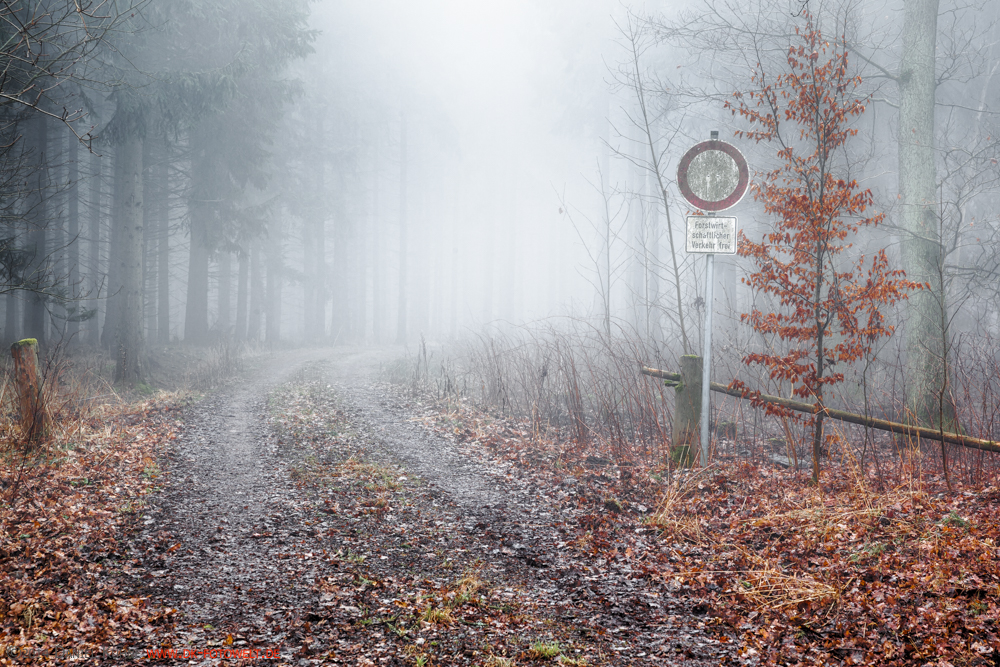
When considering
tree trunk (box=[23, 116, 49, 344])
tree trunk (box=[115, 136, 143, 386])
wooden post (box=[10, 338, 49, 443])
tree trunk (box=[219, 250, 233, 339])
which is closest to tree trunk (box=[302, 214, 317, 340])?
tree trunk (box=[219, 250, 233, 339])

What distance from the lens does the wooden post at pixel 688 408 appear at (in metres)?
5.88

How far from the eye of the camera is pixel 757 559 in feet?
12.9

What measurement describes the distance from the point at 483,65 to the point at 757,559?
34559 millimetres

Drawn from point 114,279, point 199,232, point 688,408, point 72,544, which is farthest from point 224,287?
point 688,408

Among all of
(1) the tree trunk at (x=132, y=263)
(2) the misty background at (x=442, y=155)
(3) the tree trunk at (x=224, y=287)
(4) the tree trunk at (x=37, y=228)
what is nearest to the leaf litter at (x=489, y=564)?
(2) the misty background at (x=442, y=155)

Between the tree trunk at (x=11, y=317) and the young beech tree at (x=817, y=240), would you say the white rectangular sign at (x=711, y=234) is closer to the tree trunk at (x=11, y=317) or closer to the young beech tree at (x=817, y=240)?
the young beech tree at (x=817, y=240)

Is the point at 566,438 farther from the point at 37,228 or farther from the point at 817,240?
the point at 37,228

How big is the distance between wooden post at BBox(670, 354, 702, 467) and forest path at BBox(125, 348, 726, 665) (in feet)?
4.22

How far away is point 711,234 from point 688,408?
1.90 metres

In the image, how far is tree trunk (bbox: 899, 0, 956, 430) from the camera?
7.11m

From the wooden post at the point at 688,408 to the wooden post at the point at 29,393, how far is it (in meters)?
7.48

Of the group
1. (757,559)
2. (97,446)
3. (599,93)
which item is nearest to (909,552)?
(757,559)

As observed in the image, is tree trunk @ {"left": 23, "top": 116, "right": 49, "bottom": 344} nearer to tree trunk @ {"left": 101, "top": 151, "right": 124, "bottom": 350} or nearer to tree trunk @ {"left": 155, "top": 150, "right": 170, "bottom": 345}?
tree trunk @ {"left": 101, "top": 151, "right": 124, "bottom": 350}

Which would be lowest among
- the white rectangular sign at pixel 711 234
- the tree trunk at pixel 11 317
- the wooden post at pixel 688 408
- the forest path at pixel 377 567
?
the forest path at pixel 377 567
